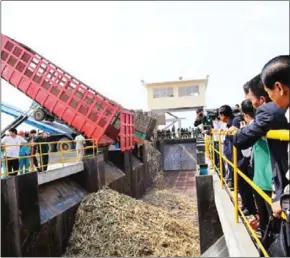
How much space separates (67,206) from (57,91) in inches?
166

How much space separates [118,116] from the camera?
12.4 m

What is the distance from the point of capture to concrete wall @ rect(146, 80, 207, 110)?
1180 inches

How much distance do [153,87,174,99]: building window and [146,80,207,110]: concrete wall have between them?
0.25 m

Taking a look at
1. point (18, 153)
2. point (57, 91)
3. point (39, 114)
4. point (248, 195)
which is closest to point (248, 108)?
point (248, 195)

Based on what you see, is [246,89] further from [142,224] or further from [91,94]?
[91,94]

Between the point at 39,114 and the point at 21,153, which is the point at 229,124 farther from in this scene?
the point at 39,114

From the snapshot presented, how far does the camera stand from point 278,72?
1.78 m

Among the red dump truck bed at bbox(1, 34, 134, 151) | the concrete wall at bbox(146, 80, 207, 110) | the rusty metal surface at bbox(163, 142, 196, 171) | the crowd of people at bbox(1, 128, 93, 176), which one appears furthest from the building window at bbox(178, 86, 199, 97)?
the crowd of people at bbox(1, 128, 93, 176)

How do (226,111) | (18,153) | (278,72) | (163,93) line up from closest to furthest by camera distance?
(278,72) → (226,111) → (18,153) → (163,93)

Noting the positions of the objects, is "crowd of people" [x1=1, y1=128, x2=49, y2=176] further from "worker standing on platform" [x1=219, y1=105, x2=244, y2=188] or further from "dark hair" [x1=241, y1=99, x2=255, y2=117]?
"dark hair" [x1=241, y1=99, x2=255, y2=117]

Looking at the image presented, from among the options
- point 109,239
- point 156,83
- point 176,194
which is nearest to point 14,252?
point 109,239

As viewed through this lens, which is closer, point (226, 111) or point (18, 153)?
point (226, 111)

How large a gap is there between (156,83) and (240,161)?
2731 centimetres

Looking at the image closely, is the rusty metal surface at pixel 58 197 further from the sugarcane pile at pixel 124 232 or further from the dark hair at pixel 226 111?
the dark hair at pixel 226 111
